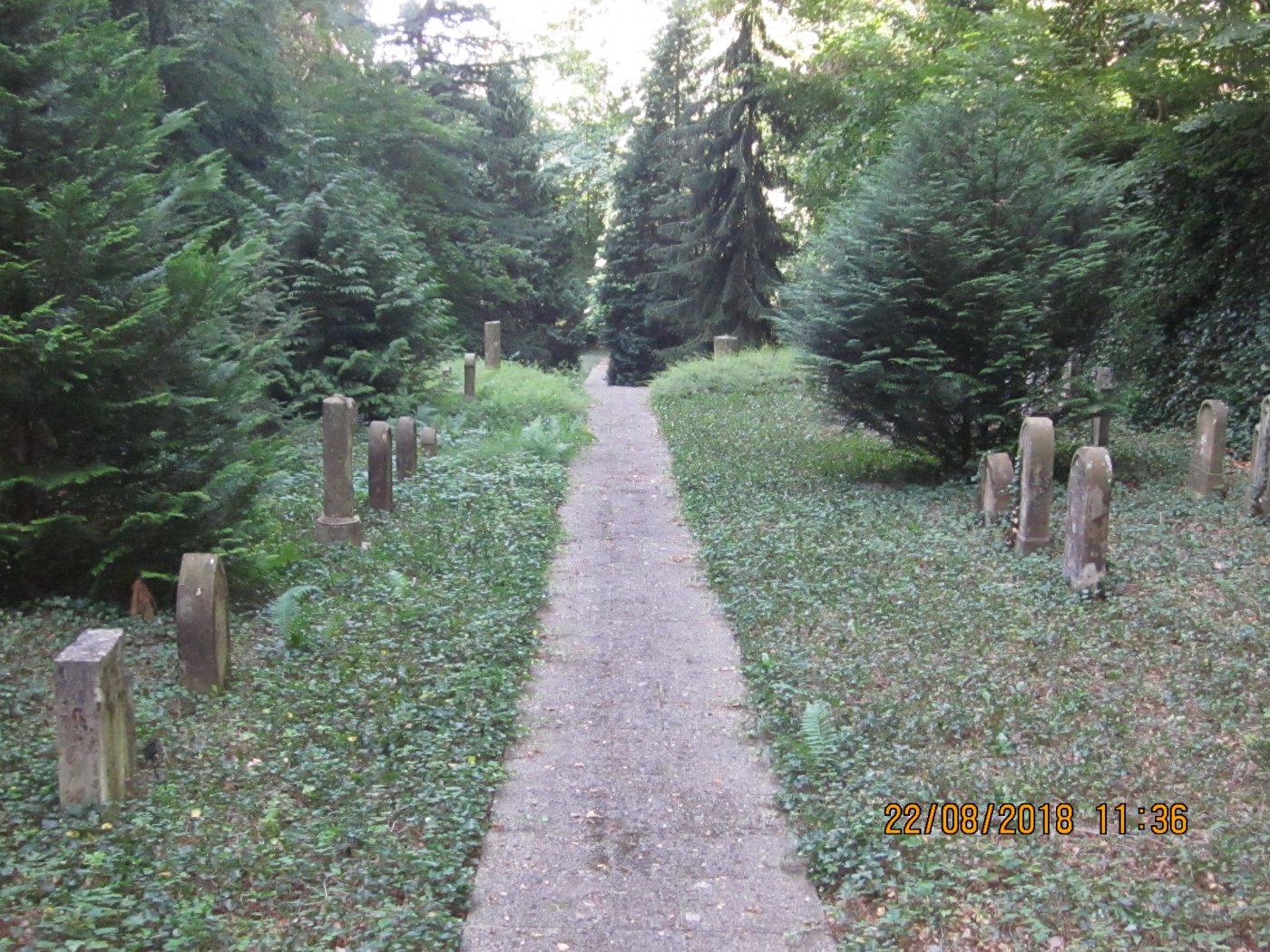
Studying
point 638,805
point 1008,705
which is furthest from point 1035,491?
point 638,805

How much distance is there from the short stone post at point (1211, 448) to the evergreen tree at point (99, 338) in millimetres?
9790

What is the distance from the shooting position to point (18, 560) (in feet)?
25.4

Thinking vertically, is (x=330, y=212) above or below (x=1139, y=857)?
above

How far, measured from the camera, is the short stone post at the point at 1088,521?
335 inches

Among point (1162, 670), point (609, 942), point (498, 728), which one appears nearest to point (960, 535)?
point (1162, 670)

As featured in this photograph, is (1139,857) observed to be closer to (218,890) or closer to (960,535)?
(218,890)

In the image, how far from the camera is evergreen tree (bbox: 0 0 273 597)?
7320 mm

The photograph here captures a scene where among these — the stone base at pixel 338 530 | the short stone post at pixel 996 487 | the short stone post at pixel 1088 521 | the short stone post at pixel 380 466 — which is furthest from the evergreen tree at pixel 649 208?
the short stone post at pixel 1088 521

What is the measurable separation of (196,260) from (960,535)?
7233 millimetres

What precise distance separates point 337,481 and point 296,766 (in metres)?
4.89

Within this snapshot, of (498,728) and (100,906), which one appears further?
(498,728)

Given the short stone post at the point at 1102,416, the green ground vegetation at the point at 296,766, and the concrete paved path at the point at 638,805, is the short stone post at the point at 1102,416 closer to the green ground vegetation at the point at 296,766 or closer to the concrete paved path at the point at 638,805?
the concrete paved path at the point at 638,805

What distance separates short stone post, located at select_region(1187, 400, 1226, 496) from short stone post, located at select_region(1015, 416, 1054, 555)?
3081 mm

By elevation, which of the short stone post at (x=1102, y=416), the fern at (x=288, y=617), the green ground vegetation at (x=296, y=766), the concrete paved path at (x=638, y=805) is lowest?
the concrete paved path at (x=638, y=805)
